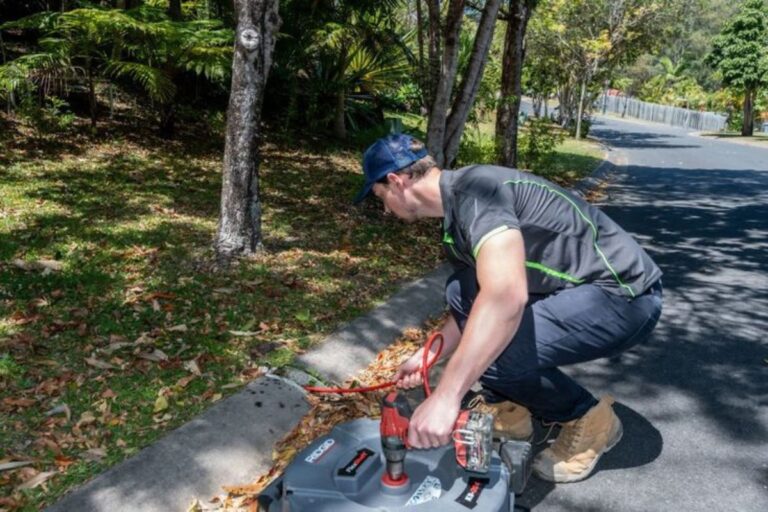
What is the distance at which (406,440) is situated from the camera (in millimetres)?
2338

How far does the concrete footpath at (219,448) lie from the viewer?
8.89ft

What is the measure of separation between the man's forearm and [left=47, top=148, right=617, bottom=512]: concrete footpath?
125 centimetres

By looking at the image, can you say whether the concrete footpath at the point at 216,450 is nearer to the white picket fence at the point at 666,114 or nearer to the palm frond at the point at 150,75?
the palm frond at the point at 150,75

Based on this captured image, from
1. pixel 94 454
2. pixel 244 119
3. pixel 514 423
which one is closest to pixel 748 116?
pixel 244 119

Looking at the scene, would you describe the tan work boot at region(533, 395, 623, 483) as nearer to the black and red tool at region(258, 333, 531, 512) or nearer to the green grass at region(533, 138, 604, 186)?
the black and red tool at region(258, 333, 531, 512)

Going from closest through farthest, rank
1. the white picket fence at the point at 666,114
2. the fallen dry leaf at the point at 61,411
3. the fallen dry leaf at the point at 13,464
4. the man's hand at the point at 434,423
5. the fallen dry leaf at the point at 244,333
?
the man's hand at the point at 434,423
the fallen dry leaf at the point at 13,464
the fallen dry leaf at the point at 61,411
the fallen dry leaf at the point at 244,333
the white picket fence at the point at 666,114

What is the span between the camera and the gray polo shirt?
2.52 m

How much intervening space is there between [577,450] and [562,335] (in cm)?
69

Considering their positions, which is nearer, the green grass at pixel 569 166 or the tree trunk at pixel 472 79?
the tree trunk at pixel 472 79

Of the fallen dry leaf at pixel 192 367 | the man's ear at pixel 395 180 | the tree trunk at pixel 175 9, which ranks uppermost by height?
the tree trunk at pixel 175 9

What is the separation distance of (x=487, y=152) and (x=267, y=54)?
22.5 feet

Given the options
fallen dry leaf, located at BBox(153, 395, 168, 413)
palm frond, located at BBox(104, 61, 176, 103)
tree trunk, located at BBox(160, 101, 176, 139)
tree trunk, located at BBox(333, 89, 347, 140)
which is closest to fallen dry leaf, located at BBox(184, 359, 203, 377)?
fallen dry leaf, located at BBox(153, 395, 168, 413)

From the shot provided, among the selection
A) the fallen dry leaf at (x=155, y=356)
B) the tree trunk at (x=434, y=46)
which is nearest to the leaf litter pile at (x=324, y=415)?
the fallen dry leaf at (x=155, y=356)

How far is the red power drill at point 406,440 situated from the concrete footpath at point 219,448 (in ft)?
3.22
